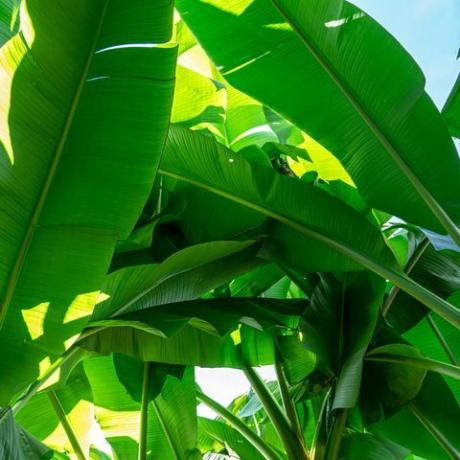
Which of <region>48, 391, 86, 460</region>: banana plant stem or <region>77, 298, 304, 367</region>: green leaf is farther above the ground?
<region>77, 298, 304, 367</region>: green leaf

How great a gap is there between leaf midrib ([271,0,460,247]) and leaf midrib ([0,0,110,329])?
0.46 metres

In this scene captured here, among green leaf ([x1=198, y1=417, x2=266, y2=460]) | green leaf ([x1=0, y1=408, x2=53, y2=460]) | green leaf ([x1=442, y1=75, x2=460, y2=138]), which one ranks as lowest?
green leaf ([x1=198, y1=417, x2=266, y2=460])

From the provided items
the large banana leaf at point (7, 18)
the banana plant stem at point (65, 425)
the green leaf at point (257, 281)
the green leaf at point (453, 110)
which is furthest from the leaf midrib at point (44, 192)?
the green leaf at point (453, 110)

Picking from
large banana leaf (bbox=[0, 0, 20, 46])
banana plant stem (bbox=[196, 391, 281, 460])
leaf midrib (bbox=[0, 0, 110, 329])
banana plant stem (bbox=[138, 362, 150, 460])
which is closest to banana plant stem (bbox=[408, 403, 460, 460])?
banana plant stem (bbox=[196, 391, 281, 460])

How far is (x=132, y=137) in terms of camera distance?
37.6 inches

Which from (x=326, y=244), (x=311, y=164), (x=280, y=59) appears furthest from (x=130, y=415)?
(x=280, y=59)

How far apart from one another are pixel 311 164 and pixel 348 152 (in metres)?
0.27

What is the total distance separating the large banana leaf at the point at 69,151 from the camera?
88cm

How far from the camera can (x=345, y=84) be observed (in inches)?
49.3

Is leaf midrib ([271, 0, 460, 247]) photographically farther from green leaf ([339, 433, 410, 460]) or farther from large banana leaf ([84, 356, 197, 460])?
large banana leaf ([84, 356, 197, 460])

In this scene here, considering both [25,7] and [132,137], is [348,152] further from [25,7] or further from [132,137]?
[25,7]

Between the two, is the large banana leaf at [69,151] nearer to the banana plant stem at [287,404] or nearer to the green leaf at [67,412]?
the green leaf at [67,412]

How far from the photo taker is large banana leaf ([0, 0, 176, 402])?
88cm

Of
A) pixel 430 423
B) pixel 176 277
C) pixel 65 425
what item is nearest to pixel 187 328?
pixel 176 277
